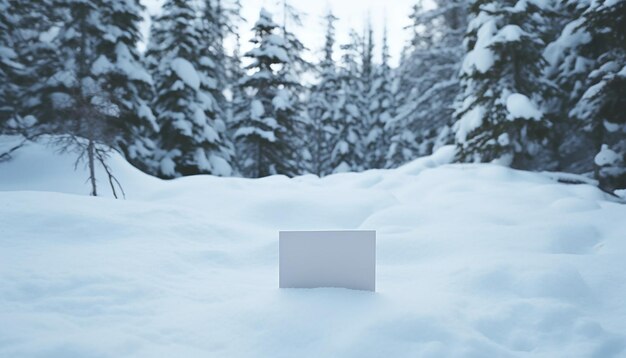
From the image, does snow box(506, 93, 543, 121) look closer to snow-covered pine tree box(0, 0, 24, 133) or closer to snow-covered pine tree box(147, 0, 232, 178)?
snow-covered pine tree box(147, 0, 232, 178)

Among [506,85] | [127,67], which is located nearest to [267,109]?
[127,67]

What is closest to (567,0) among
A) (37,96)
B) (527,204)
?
(527,204)

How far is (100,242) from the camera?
12.4ft

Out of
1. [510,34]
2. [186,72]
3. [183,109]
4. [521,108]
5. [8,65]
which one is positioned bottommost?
[521,108]

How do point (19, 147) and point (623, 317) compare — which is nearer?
point (623, 317)

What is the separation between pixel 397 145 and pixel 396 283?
19.3 m

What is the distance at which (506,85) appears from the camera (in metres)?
8.74

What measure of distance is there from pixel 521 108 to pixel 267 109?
10.7 m

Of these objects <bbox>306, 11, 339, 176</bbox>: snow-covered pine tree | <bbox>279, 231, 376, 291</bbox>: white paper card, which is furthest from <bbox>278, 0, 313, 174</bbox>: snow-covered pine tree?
<bbox>279, 231, 376, 291</bbox>: white paper card

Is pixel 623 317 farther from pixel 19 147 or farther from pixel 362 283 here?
pixel 19 147

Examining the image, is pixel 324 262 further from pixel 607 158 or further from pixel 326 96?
pixel 326 96

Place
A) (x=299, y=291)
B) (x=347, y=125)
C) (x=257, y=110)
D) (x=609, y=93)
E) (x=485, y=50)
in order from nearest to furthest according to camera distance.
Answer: (x=299, y=291) < (x=609, y=93) < (x=485, y=50) < (x=257, y=110) < (x=347, y=125)

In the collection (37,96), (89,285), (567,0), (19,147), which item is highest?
(567,0)

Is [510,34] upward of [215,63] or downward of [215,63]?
downward
